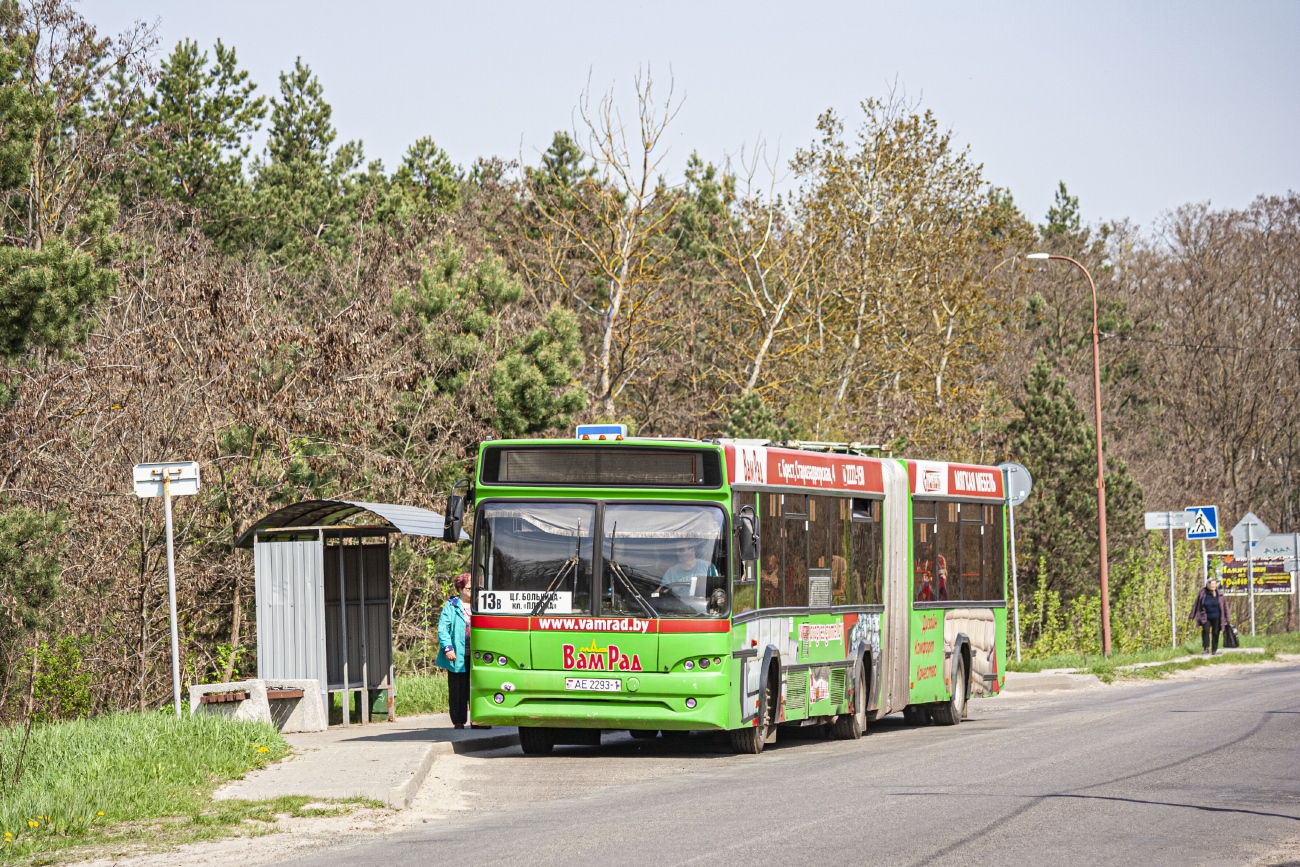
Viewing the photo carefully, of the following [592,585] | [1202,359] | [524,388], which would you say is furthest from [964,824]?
[1202,359]

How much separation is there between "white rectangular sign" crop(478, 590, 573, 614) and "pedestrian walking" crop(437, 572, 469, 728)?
8.43 ft

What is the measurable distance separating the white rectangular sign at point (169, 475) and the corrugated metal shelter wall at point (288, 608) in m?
3.45

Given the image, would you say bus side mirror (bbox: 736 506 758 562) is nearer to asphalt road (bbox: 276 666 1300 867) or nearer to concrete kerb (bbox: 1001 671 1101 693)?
asphalt road (bbox: 276 666 1300 867)

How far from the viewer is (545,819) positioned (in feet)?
39.5

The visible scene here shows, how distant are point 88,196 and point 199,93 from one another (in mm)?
17443

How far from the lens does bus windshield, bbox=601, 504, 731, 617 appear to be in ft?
52.5

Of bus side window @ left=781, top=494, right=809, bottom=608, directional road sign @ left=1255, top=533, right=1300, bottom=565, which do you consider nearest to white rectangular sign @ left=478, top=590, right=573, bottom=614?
bus side window @ left=781, top=494, right=809, bottom=608

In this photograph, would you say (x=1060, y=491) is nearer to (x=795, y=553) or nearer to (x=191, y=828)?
(x=795, y=553)

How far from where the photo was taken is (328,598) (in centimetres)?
2084

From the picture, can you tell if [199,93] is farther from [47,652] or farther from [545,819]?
[545,819]

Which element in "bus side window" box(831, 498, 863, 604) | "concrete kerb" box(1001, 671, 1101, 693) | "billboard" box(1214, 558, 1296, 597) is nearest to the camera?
"bus side window" box(831, 498, 863, 604)

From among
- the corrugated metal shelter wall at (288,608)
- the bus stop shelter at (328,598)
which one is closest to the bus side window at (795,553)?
the bus stop shelter at (328,598)

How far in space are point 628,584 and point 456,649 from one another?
11.5 feet

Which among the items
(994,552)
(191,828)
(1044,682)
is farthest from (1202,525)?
(191,828)
